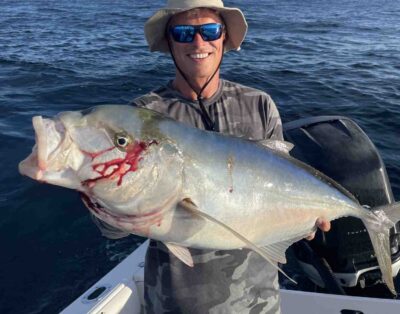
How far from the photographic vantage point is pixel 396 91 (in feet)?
42.2

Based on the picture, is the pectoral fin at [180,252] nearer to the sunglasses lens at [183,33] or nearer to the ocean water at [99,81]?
the sunglasses lens at [183,33]

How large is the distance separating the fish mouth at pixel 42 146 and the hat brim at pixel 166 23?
1272mm

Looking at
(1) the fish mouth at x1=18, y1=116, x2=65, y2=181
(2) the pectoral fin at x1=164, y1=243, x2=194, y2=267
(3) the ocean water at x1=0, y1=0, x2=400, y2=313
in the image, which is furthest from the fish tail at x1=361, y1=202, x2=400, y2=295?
(3) the ocean water at x1=0, y1=0, x2=400, y2=313

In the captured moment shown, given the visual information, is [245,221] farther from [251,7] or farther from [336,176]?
[251,7]

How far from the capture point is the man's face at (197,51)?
9.61 ft

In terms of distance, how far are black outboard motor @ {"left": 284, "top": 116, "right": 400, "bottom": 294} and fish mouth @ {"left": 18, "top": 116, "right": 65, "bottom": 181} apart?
10.7 feet

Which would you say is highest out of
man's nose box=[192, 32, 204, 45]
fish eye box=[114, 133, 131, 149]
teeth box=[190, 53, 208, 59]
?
man's nose box=[192, 32, 204, 45]

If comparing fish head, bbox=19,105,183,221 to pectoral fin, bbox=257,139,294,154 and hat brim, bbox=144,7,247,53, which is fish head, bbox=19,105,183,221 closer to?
pectoral fin, bbox=257,139,294,154

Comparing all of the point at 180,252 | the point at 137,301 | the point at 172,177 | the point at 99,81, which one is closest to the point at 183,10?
the point at 172,177

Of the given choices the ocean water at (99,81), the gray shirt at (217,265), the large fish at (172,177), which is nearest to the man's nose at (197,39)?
the gray shirt at (217,265)

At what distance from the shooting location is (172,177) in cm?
230

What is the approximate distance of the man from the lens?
9.61ft

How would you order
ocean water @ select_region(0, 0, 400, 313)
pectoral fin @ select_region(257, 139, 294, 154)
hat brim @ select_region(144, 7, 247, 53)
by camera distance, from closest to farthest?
A: pectoral fin @ select_region(257, 139, 294, 154)
hat brim @ select_region(144, 7, 247, 53)
ocean water @ select_region(0, 0, 400, 313)

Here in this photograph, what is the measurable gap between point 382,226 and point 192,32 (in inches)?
71.5
